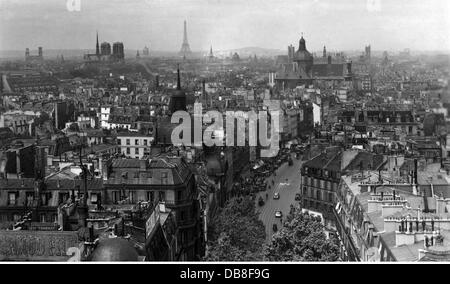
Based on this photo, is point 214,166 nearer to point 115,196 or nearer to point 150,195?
point 150,195

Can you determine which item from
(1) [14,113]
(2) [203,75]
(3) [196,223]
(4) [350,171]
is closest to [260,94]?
(2) [203,75]

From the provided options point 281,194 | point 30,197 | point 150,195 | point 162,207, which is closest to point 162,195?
point 150,195

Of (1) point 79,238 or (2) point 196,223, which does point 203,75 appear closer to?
(2) point 196,223

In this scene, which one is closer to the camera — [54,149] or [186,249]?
[186,249]

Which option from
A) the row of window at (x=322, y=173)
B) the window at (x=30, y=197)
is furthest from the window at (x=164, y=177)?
the row of window at (x=322, y=173)

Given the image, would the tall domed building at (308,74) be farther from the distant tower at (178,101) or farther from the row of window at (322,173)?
the row of window at (322,173)

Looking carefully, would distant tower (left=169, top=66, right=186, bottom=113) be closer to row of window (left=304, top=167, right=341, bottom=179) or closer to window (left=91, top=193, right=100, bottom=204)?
row of window (left=304, top=167, right=341, bottom=179)
